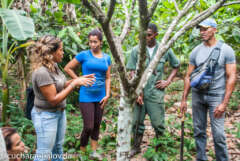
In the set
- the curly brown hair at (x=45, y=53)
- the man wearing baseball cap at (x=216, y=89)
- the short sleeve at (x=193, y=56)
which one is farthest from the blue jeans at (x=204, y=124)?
the curly brown hair at (x=45, y=53)

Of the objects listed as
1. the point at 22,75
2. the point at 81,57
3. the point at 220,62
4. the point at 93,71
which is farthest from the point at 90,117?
the point at 22,75

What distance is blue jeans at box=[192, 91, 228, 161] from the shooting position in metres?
2.35

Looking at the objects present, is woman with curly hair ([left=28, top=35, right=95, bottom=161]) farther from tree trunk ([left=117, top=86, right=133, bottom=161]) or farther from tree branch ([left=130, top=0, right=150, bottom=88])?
tree branch ([left=130, top=0, right=150, bottom=88])

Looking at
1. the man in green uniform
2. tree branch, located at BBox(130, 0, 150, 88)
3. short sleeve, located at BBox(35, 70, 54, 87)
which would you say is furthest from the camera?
the man in green uniform

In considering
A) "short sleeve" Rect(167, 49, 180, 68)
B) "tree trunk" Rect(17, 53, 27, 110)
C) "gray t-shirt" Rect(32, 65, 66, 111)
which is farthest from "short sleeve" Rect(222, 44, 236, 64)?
"tree trunk" Rect(17, 53, 27, 110)

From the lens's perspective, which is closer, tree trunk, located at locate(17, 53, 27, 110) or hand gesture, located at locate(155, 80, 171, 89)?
hand gesture, located at locate(155, 80, 171, 89)

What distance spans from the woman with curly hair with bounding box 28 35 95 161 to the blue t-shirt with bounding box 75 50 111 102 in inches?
26.9

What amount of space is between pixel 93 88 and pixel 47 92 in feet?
3.00

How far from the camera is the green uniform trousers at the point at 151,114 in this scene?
9.48 feet

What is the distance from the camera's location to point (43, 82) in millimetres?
1848

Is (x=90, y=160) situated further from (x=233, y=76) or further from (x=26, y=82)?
(x=26, y=82)

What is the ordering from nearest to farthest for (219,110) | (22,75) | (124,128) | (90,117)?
1. (124,128)
2. (219,110)
3. (90,117)
4. (22,75)

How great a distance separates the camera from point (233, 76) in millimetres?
2273

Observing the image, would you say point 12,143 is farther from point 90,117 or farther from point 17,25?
point 17,25
